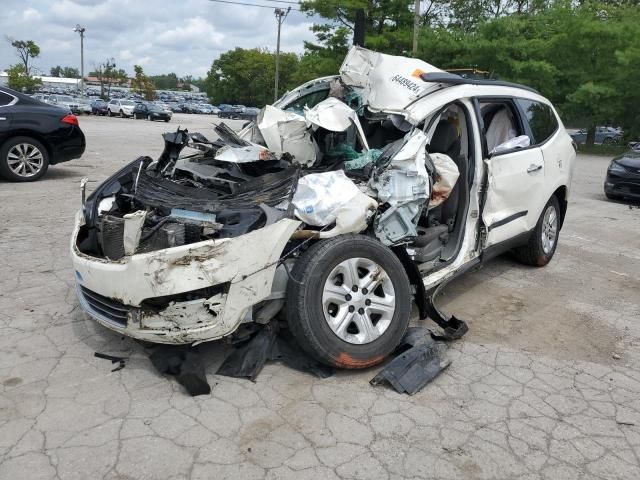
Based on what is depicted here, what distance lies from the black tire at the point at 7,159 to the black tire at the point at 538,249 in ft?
25.1

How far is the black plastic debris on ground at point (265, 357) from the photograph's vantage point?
10.8 ft

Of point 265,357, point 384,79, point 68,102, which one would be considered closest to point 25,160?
point 384,79

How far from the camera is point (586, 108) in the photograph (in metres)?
25.6

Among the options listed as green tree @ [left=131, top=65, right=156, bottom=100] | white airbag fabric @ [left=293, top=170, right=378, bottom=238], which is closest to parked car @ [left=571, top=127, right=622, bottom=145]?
white airbag fabric @ [left=293, top=170, right=378, bottom=238]

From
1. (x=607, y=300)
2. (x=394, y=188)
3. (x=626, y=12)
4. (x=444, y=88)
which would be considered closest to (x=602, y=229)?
(x=607, y=300)

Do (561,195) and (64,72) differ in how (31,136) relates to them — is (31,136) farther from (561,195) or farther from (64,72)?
(64,72)

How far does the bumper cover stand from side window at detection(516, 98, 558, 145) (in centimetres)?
312

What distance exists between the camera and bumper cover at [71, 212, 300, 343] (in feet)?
9.48

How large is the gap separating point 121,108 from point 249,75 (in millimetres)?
43135

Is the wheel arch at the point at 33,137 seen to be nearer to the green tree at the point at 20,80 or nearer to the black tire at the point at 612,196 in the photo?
the black tire at the point at 612,196

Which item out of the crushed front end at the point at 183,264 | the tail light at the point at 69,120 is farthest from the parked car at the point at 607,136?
the crushed front end at the point at 183,264

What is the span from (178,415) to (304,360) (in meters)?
0.84

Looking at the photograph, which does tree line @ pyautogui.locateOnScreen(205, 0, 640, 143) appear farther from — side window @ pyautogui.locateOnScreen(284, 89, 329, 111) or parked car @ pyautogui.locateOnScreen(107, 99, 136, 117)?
side window @ pyautogui.locateOnScreen(284, 89, 329, 111)

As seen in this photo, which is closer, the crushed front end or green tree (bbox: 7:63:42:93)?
the crushed front end
